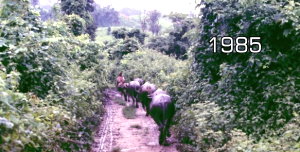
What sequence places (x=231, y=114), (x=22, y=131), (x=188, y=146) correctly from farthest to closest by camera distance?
(x=188, y=146)
(x=231, y=114)
(x=22, y=131)

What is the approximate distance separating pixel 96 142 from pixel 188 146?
Answer: 314 cm

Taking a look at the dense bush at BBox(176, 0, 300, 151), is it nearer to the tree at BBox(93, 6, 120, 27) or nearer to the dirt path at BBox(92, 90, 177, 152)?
the dirt path at BBox(92, 90, 177, 152)

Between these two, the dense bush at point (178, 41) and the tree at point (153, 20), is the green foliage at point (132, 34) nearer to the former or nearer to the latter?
the dense bush at point (178, 41)

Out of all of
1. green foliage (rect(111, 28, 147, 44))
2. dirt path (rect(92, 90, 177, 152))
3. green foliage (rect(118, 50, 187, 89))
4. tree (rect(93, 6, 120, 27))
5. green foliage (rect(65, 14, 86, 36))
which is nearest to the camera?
dirt path (rect(92, 90, 177, 152))

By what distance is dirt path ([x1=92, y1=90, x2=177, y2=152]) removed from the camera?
Answer: 927 cm

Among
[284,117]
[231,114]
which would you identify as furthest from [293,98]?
[231,114]

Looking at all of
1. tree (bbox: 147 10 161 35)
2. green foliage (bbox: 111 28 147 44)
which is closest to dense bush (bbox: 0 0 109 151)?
green foliage (bbox: 111 28 147 44)

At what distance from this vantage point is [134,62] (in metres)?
25.0

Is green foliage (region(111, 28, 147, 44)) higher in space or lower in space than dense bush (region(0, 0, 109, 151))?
lower

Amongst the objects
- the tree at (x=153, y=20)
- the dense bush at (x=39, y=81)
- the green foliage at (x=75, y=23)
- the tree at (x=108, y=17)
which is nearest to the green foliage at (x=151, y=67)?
the green foliage at (x=75, y=23)

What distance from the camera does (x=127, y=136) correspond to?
10.8 metres

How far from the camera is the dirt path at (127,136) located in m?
9.27

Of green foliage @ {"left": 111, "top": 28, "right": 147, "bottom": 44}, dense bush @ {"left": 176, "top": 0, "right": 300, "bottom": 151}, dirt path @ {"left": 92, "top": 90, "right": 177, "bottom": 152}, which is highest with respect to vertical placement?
dense bush @ {"left": 176, "top": 0, "right": 300, "bottom": 151}

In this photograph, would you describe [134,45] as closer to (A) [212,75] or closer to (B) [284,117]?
(A) [212,75]
